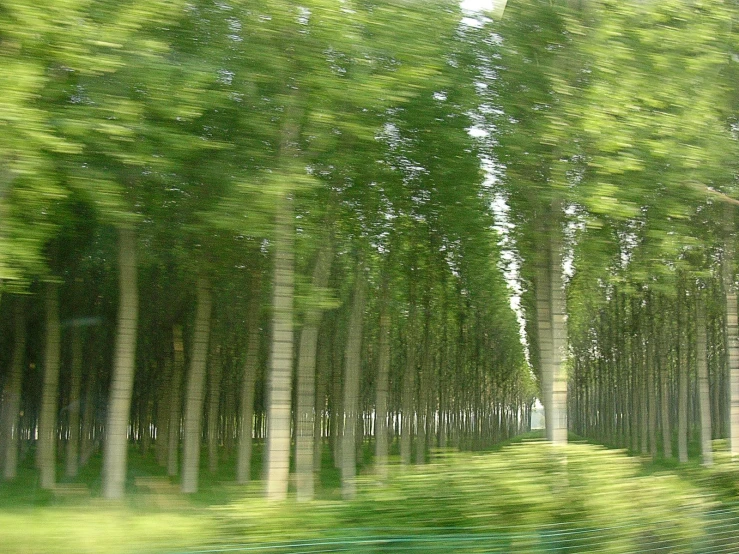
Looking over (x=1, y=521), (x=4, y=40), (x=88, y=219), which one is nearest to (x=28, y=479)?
(x=88, y=219)

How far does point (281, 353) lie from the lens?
13539mm

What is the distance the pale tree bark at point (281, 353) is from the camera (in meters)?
13.5

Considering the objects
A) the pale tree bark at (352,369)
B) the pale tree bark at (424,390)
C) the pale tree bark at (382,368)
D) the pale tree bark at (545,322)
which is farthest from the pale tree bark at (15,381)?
the pale tree bark at (545,322)

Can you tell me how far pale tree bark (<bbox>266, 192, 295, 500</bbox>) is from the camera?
1348 cm

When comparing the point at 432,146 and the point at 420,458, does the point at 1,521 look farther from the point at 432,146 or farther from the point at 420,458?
the point at 420,458

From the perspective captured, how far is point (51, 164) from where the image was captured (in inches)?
450

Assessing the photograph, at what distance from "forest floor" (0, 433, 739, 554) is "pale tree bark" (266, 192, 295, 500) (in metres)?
4.36

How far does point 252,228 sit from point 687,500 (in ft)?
23.7

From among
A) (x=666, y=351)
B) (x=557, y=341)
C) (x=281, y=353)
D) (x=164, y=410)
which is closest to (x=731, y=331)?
(x=557, y=341)

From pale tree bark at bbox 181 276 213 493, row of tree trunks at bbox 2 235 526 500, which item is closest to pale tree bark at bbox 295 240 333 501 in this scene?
row of tree trunks at bbox 2 235 526 500

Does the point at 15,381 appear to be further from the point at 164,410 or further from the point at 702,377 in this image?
the point at 702,377

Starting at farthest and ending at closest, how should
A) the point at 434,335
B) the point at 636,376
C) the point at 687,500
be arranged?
the point at 636,376 < the point at 434,335 < the point at 687,500

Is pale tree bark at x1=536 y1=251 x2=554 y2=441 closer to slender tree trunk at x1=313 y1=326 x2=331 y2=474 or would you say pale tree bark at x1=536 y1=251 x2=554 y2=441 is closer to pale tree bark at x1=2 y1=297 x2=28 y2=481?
slender tree trunk at x1=313 y1=326 x2=331 y2=474

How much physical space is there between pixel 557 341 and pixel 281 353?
4555 millimetres
